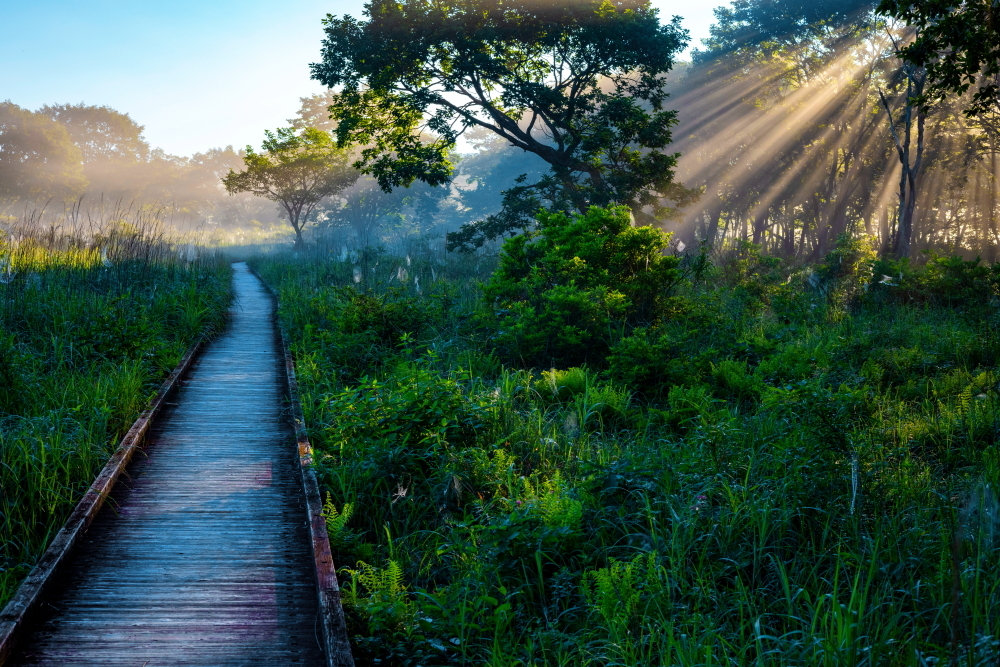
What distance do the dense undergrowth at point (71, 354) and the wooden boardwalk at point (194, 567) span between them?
36 cm

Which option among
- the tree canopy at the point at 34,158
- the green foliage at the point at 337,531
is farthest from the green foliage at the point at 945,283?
the tree canopy at the point at 34,158

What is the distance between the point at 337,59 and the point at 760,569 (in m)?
16.1

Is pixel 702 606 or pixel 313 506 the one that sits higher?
pixel 313 506

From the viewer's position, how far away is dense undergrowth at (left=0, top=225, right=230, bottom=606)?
4.18 metres

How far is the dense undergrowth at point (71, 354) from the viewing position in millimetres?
4180

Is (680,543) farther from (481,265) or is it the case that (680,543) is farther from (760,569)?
(481,265)

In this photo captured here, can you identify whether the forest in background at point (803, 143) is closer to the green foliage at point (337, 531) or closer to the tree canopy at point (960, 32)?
the tree canopy at point (960, 32)

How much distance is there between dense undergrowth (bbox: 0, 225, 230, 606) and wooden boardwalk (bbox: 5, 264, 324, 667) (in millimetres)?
357

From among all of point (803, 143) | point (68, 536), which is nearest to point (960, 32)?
point (68, 536)

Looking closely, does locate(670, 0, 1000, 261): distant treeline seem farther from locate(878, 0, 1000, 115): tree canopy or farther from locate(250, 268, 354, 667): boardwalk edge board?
locate(250, 268, 354, 667): boardwalk edge board

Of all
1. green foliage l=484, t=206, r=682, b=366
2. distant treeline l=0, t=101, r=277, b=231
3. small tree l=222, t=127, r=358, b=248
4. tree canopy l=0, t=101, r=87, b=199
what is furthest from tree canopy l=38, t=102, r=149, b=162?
green foliage l=484, t=206, r=682, b=366

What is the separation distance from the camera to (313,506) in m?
4.09

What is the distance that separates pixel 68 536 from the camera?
3594 mm

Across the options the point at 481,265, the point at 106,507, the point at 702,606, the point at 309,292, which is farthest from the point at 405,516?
the point at 481,265
